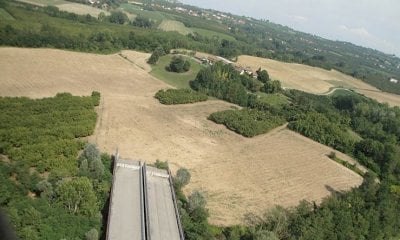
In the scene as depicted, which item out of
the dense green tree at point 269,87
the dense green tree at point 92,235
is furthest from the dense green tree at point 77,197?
the dense green tree at point 269,87

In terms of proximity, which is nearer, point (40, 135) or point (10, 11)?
point (40, 135)

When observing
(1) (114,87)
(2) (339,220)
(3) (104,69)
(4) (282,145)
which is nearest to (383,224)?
(2) (339,220)

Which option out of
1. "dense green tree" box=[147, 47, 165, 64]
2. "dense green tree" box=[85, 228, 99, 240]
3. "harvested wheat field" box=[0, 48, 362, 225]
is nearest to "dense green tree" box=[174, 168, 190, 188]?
"harvested wheat field" box=[0, 48, 362, 225]

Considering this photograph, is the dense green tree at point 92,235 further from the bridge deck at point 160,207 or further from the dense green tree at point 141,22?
the dense green tree at point 141,22

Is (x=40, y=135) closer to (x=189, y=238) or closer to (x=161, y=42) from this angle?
(x=189, y=238)

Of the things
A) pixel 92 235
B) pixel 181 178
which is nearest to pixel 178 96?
pixel 181 178
